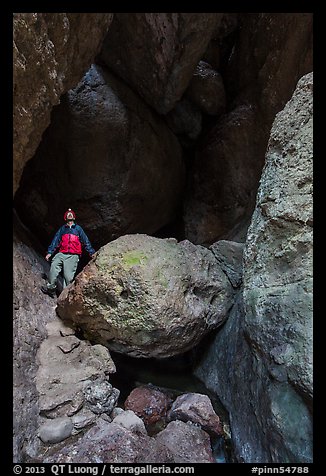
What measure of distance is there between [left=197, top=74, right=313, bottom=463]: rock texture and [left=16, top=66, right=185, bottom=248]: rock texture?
15.1 feet

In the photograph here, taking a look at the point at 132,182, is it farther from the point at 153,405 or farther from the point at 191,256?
the point at 153,405

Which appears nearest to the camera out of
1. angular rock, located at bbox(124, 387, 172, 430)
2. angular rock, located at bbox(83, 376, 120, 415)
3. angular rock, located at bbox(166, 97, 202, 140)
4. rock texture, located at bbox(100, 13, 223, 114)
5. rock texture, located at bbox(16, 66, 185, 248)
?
angular rock, located at bbox(83, 376, 120, 415)

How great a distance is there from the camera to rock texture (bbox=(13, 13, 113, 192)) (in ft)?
10.3

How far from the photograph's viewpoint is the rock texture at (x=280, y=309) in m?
2.59

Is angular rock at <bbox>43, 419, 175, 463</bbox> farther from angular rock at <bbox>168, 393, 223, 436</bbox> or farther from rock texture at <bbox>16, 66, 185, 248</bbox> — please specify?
rock texture at <bbox>16, 66, 185, 248</bbox>

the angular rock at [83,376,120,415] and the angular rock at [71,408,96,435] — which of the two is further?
the angular rock at [83,376,120,415]

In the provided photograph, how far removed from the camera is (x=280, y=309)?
2.87 metres

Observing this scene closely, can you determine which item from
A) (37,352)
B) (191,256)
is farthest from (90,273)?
(191,256)

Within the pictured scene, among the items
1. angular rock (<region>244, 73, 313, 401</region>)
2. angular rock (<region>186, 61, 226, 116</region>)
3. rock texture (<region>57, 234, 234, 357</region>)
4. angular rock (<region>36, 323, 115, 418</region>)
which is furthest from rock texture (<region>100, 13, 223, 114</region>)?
angular rock (<region>36, 323, 115, 418</region>)

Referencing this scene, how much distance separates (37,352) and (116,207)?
4.44m

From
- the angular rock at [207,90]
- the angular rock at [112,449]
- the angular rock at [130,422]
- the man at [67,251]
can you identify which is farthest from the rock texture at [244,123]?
the angular rock at [112,449]

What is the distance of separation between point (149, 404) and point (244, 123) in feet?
21.9

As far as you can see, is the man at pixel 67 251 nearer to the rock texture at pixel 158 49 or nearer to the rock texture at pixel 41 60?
the rock texture at pixel 41 60

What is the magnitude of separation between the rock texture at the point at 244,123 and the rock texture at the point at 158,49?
1387 mm
